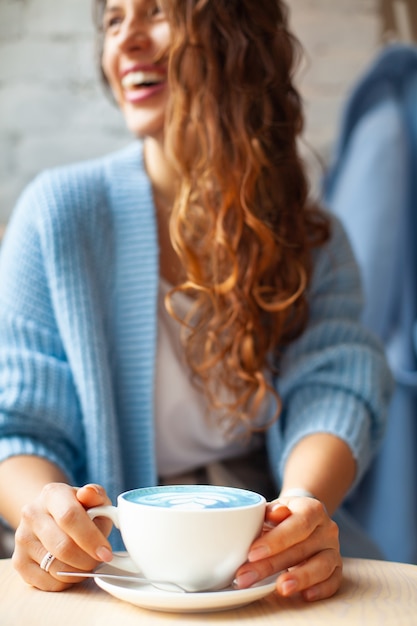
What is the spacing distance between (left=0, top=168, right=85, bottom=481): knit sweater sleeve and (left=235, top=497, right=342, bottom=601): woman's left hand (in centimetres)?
39

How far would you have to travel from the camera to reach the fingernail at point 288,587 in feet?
1.83

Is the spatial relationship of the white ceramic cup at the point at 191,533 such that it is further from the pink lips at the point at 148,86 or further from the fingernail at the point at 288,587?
the pink lips at the point at 148,86

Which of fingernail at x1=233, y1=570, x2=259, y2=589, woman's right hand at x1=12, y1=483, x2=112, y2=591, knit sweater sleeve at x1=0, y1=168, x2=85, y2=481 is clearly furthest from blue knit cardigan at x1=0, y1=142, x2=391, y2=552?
fingernail at x1=233, y1=570, x2=259, y2=589

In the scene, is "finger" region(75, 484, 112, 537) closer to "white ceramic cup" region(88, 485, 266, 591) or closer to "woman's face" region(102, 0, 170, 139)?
"white ceramic cup" region(88, 485, 266, 591)

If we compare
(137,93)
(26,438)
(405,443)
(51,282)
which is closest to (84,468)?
(26,438)

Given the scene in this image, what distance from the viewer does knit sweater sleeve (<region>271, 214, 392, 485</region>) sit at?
3.25ft

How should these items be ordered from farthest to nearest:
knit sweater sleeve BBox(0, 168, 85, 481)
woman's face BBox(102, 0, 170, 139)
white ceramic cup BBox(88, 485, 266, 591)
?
1. woman's face BBox(102, 0, 170, 139)
2. knit sweater sleeve BBox(0, 168, 85, 481)
3. white ceramic cup BBox(88, 485, 266, 591)

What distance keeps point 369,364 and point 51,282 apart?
1.43 ft

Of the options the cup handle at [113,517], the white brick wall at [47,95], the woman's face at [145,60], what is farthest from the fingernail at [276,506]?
the white brick wall at [47,95]

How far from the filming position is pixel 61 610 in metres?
0.54

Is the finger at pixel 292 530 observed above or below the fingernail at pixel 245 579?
above

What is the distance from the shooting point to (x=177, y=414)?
1095 mm

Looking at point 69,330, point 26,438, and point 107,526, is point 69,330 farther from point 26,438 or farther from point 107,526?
point 107,526

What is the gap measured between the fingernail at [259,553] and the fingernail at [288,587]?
2cm
